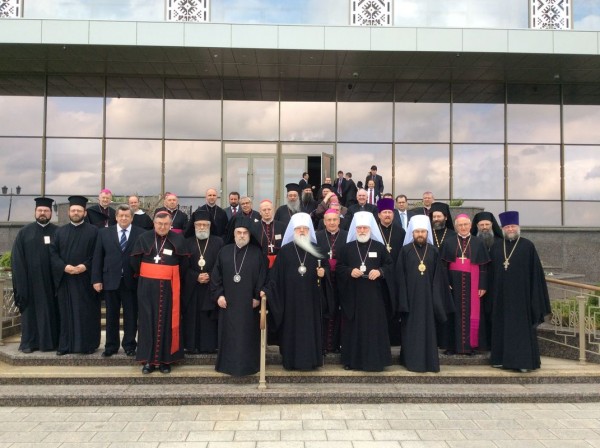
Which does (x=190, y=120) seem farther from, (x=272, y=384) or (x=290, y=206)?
(x=272, y=384)

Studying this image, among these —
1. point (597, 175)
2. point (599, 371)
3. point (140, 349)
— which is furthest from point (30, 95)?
point (597, 175)

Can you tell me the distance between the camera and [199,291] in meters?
6.28

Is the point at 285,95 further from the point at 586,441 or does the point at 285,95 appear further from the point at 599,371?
the point at 586,441

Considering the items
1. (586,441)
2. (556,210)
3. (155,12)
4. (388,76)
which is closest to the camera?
(586,441)

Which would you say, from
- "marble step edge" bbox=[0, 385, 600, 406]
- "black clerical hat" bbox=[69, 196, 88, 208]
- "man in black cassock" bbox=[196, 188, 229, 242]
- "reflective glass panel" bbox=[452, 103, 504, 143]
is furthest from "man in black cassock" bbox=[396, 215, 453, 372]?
"reflective glass panel" bbox=[452, 103, 504, 143]

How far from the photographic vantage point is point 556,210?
51.9 ft

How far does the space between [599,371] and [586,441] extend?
1914mm

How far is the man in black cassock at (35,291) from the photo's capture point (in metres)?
6.28

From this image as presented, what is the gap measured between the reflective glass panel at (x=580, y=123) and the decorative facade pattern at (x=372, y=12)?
7.18 metres

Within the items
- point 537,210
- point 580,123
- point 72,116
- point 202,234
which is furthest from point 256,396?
point 580,123

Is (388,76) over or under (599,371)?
over

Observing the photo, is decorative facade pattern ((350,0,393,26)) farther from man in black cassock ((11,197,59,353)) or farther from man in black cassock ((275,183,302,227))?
man in black cassock ((11,197,59,353))

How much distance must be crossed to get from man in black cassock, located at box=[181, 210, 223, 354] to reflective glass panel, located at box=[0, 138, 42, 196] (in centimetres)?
1111

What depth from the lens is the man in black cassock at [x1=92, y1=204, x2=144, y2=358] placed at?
20.1ft
